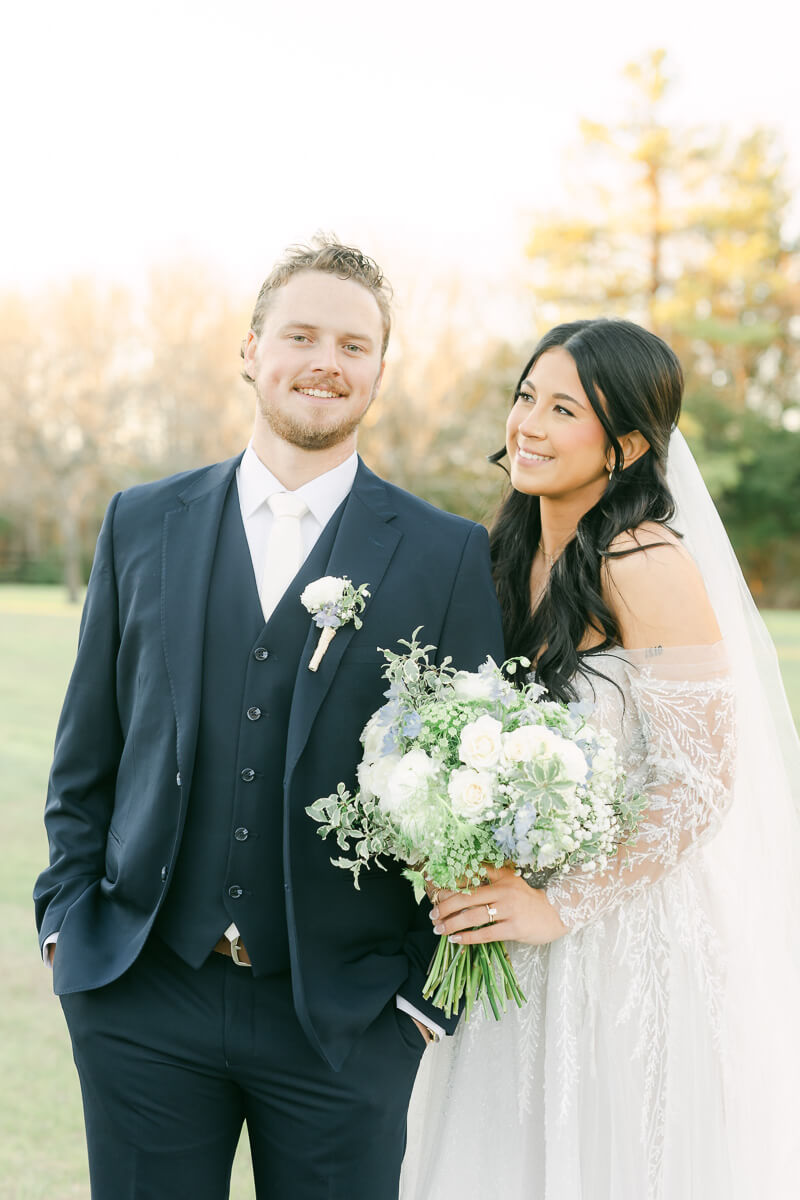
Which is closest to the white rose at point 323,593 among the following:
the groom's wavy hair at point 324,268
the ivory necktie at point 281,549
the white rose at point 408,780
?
the ivory necktie at point 281,549

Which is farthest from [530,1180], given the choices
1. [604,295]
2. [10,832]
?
[604,295]

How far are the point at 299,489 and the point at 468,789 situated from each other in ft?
2.89

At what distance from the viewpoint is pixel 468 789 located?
215cm

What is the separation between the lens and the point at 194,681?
7.98 feet

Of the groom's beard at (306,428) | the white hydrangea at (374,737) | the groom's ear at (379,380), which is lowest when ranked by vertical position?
the white hydrangea at (374,737)

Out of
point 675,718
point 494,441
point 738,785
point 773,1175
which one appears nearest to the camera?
point 675,718

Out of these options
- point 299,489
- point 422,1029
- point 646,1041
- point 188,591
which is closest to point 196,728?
point 188,591

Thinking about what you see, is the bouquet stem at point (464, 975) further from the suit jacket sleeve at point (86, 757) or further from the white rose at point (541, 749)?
the suit jacket sleeve at point (86, 757)

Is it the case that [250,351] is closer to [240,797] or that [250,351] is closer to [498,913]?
[240,797]

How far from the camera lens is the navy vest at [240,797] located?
94.1 inches

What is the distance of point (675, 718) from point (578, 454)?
786 millimetres

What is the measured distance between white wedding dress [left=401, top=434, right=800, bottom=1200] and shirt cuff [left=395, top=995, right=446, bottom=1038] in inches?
19.7

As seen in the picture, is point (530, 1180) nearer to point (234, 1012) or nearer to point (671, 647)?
point (234, 1012)

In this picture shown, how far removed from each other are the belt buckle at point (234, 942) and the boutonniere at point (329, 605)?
0.59m
